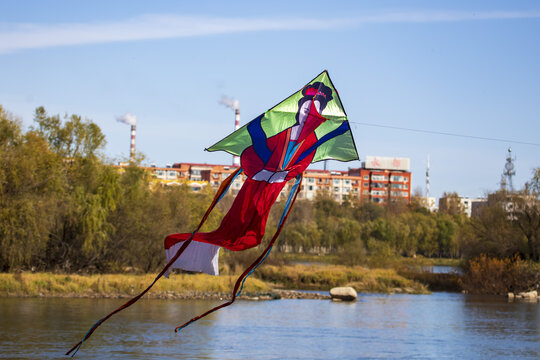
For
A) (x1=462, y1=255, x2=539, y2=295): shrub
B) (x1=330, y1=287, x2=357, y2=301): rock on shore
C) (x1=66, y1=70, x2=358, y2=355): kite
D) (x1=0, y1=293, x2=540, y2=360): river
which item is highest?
(x1=66, y1=70, x2=358, y2=355): kite

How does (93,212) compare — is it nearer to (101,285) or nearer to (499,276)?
(101,285)

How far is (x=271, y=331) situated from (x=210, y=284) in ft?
61.3

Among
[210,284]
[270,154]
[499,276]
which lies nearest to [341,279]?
[499,276]

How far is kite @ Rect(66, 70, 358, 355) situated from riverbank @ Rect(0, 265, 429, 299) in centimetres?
3845

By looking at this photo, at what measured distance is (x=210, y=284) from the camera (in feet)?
189

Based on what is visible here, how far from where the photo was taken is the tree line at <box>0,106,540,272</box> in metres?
51.6

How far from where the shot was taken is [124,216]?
2393 inches

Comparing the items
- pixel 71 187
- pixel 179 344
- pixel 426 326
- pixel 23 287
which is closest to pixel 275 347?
pixel 179 344

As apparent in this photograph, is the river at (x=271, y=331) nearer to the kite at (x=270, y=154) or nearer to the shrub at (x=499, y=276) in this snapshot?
the shrub at (x=499, y=276)

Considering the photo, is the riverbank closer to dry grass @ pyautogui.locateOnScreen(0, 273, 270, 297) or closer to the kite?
dry grass @ pyautogui.locateOnScreen(0, 273, 270, 297)

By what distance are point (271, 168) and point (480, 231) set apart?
205ft

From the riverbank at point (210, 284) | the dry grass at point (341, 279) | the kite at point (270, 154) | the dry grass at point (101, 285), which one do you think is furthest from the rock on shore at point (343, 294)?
the kite at point (270, 154)

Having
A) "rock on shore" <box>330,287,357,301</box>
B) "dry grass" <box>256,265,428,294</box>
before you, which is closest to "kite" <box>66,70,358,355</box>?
"rock on shore" <box>330,287,357,301</box>

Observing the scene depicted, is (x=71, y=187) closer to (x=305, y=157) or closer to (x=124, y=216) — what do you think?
(x=124, y=216)
